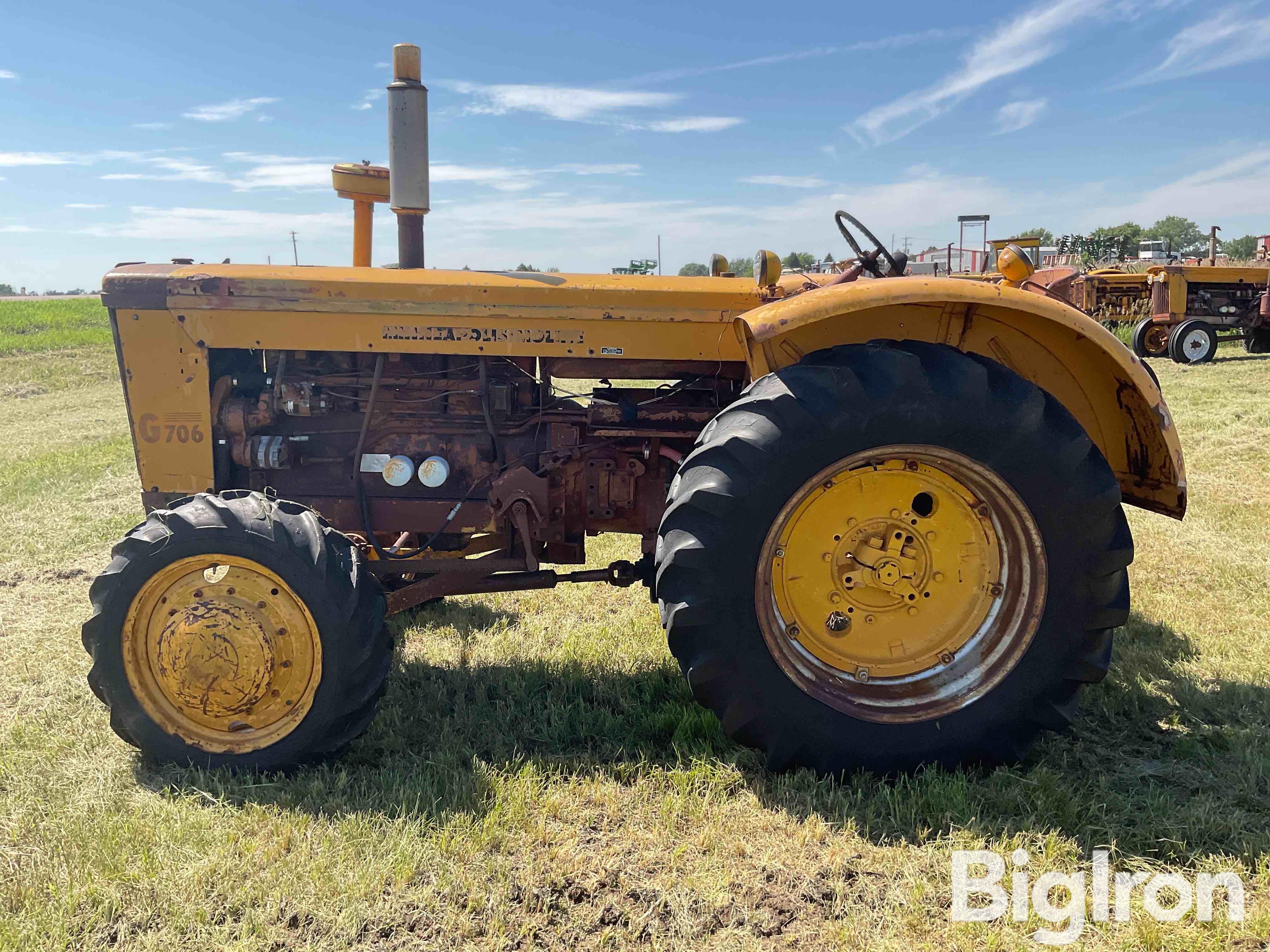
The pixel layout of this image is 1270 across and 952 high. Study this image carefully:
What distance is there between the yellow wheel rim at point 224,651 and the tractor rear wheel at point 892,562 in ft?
4.21

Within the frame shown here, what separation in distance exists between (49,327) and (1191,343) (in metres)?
29.2

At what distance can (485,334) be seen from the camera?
10.8 ft

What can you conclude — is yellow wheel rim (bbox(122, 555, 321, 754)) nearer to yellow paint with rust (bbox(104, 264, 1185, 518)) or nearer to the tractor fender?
yellow paint with rust (bbox(104, 264, 1185, 518))

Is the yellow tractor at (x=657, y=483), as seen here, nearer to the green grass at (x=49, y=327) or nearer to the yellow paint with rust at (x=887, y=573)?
the yellow paint with rust at (x=887, y=573)

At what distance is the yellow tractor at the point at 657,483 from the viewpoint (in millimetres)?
2703

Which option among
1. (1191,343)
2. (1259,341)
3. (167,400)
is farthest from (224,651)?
(1259,341)

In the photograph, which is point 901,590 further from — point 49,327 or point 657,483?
point 49,327

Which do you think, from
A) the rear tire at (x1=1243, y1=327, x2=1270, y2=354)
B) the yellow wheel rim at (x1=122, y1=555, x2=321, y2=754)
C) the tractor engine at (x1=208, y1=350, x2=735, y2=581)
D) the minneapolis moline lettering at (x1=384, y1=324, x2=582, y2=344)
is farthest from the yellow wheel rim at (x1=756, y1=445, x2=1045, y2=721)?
the rear tire at (x1=1243, y1=327, x2=1270, y2=354)

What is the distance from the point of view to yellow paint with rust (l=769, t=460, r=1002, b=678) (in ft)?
9.62

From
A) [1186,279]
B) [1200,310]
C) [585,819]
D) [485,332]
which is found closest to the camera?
[585,819]

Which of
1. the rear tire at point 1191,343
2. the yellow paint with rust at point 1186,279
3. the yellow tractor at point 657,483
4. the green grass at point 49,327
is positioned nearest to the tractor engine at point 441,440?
the yellow tractor at point 657,483

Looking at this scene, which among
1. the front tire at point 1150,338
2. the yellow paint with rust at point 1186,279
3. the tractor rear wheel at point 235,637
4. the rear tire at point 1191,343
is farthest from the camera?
Answer: the front tire at point 1150,338

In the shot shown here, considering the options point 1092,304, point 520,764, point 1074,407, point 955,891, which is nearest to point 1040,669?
point 955,891

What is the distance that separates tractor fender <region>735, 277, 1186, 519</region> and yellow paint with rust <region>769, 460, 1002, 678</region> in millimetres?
507
